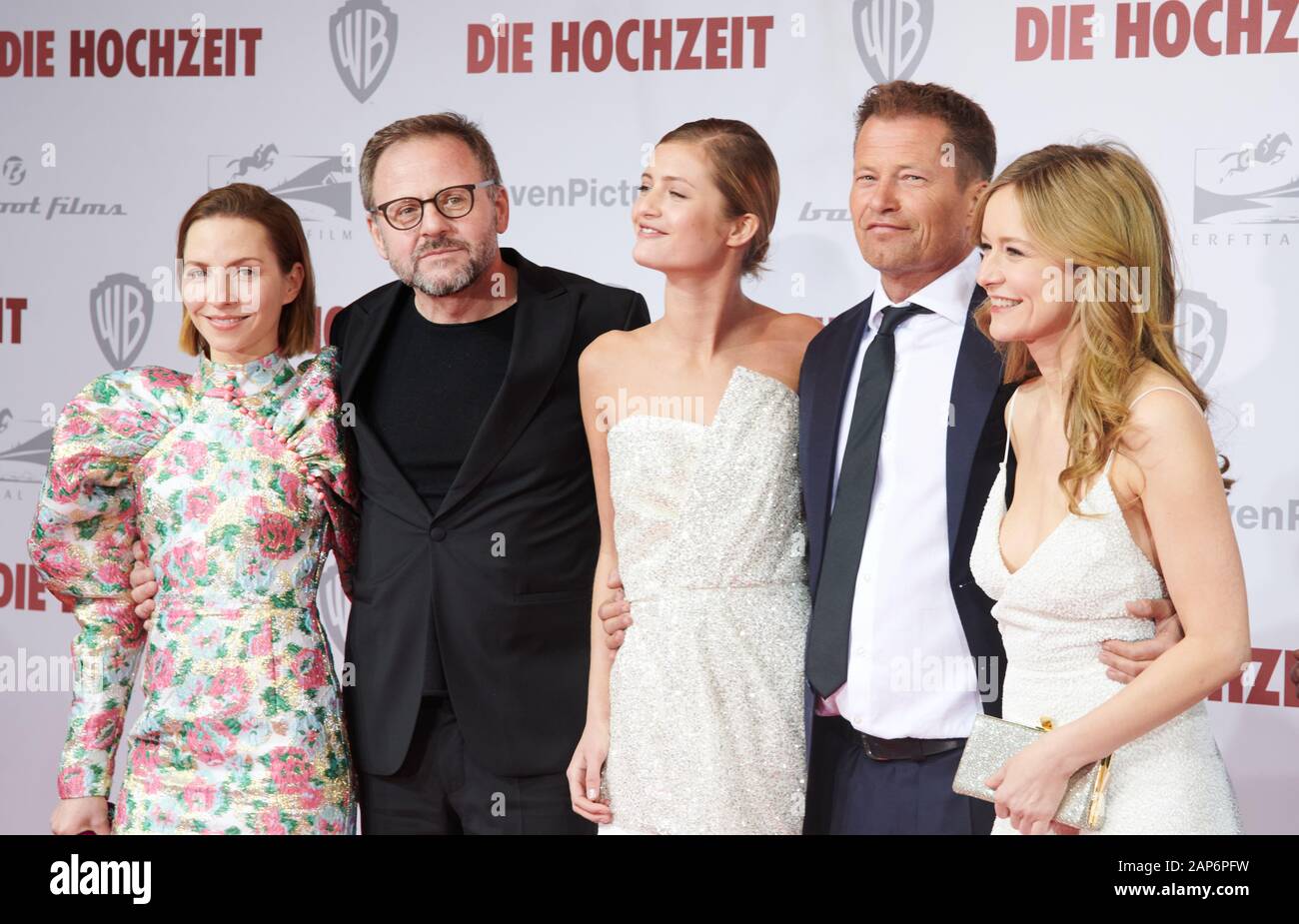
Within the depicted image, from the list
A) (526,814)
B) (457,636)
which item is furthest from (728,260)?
(526,814)

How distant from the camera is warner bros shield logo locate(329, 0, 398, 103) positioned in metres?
3.89

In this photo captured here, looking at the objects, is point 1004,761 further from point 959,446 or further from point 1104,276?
point 1104,276

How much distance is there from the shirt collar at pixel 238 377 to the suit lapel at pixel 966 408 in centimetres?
135

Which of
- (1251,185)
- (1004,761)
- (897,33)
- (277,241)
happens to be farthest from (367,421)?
(1251,185)

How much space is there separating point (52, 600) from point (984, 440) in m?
2.89

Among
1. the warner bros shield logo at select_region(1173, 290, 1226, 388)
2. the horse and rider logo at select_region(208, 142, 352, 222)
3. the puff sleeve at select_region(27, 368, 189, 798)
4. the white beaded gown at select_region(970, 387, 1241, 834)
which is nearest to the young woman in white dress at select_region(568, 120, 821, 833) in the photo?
the white beaded gown at select_region(970, 387, 1241, 834)

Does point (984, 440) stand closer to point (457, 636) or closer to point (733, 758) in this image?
point (733, 758)

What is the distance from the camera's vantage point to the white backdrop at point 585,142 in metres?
3.43

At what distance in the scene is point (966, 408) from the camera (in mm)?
2480

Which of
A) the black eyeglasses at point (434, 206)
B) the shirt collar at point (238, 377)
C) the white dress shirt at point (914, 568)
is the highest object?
the black eyeglasses at point (434, 206)

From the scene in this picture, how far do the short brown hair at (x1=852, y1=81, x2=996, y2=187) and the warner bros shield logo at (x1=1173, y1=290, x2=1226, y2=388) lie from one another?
104 cm

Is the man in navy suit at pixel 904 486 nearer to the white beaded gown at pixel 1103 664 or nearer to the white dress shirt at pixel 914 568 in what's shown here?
the white dress shirt at pixel 914 568

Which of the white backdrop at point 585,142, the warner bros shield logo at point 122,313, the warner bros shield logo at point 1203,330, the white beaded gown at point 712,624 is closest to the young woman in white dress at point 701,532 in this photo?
the white beaded gown at point 712,624

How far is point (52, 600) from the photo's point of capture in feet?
13.5
